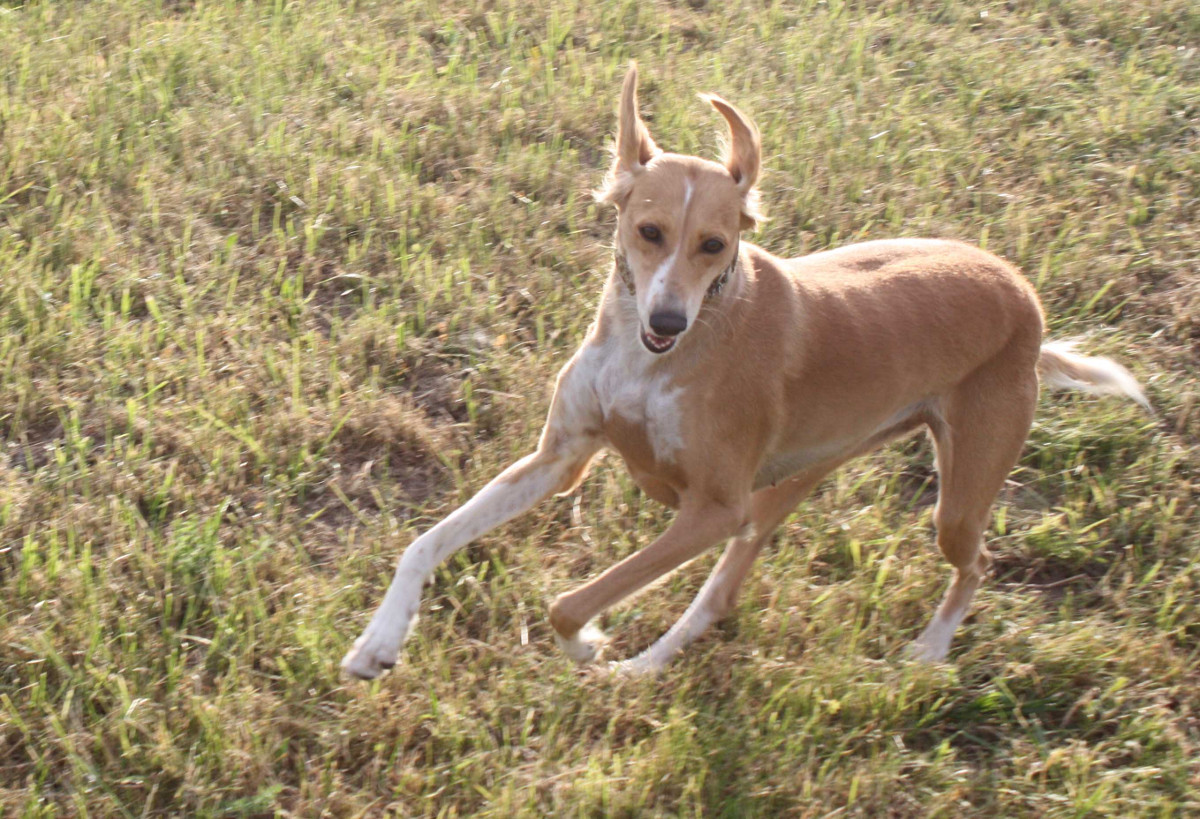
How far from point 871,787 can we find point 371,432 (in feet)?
7.14

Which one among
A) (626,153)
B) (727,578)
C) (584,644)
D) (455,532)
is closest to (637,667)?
(584,644)

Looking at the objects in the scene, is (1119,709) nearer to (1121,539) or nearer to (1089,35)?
(1121,539)

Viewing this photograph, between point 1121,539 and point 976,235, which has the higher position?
point 976,235

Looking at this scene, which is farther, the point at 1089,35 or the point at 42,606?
the point at 1089,35

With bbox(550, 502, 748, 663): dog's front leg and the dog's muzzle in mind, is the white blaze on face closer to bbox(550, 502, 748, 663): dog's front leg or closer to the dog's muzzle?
the dog's muzzle

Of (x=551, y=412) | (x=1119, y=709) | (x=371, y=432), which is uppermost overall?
(x=551, y=412)

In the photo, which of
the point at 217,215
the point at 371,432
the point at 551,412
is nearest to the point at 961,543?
the point at 551,412

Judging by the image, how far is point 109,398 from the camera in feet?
15.8

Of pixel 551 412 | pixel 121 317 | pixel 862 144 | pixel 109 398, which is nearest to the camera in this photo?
pixel 551 412

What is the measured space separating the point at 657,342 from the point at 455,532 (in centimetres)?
84

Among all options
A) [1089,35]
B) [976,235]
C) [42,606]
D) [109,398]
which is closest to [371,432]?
[109,398]

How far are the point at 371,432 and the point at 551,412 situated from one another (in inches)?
38.7

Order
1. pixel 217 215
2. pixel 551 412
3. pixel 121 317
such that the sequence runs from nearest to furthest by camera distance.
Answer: pixel 551 412
pixel 121 317
pixel 217 215

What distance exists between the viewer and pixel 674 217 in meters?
3.87
